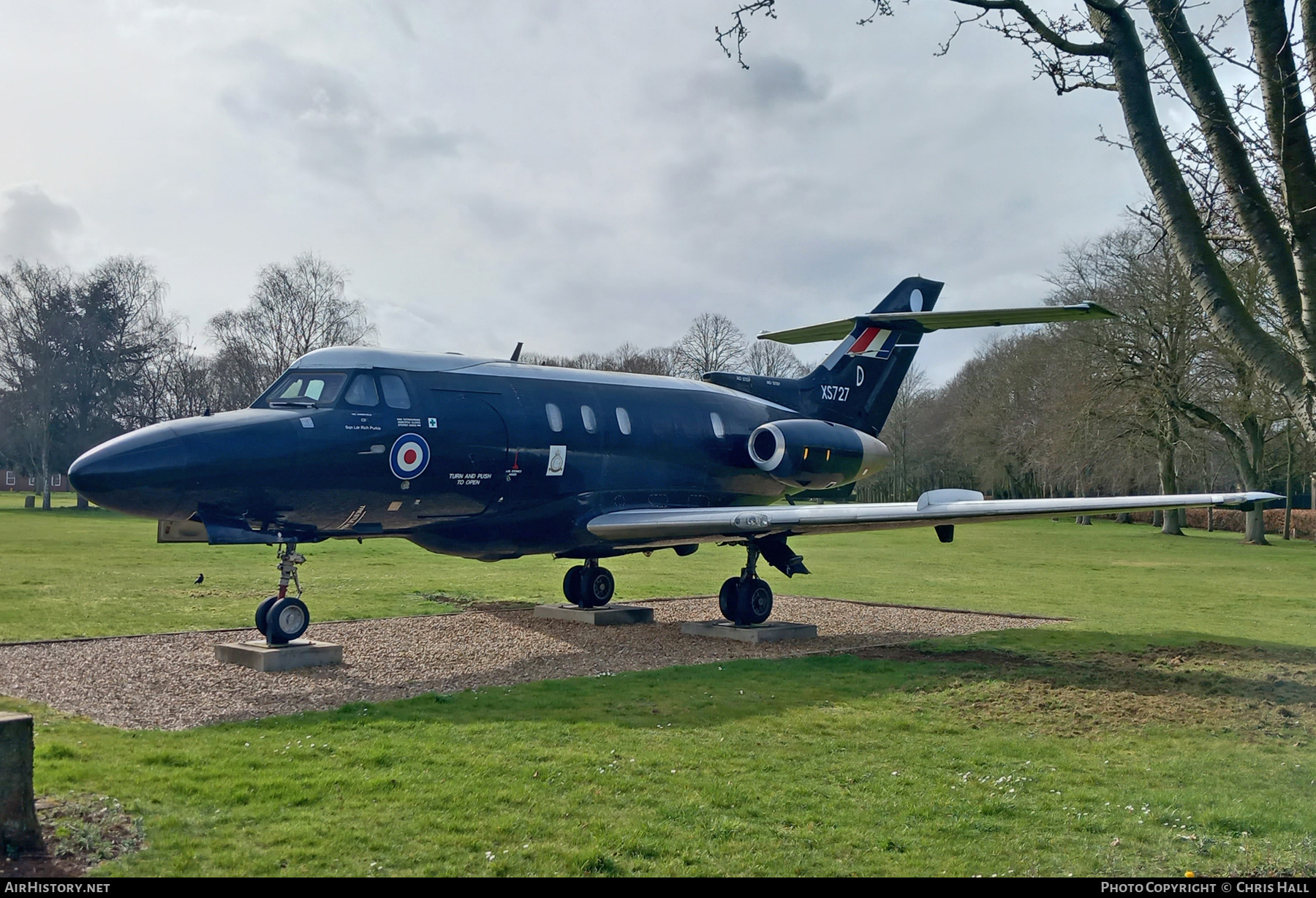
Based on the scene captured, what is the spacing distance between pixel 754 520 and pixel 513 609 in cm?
519

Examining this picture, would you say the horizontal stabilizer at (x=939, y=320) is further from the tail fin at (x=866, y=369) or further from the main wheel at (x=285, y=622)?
the main wheel at (x=285, y=622)

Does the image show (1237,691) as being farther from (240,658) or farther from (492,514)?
(240,658)

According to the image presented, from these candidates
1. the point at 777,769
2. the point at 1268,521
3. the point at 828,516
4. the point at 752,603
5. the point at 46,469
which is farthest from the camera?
the point at 46,469

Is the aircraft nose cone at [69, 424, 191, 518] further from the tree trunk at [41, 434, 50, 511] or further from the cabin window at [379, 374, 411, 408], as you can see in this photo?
the tree trunk at [41, 434, 50, 511]

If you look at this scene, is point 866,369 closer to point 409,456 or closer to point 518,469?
Result: point 518,469

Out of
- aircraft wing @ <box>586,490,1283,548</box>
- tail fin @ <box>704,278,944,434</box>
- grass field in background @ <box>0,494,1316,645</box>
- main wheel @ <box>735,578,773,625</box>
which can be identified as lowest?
grass field in background @ <box>0,494,1316,645</box>

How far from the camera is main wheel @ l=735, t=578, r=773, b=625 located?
47.8 ft

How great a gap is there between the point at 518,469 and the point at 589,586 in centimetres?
341

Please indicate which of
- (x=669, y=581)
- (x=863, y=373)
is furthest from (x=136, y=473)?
(x=669, y=581)

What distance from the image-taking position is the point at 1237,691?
10.0 m

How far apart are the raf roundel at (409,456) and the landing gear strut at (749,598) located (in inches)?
196

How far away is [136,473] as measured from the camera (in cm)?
1003

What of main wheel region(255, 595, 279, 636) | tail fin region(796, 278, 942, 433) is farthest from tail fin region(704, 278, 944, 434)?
main wheel region(255, 595, 279, 636)

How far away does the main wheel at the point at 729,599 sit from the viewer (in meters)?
14.7
